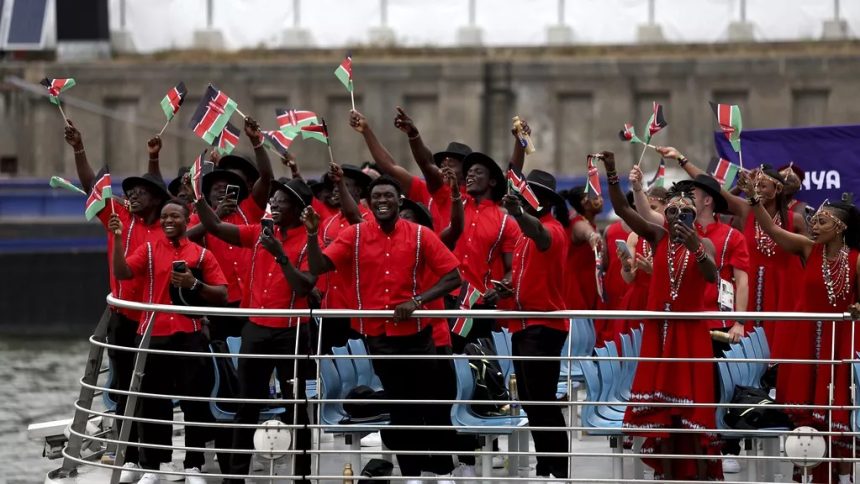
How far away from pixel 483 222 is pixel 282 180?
152 cm

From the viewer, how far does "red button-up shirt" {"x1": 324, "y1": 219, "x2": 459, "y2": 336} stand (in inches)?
408

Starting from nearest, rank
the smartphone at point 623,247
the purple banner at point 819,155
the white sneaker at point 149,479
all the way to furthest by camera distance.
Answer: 1. the white sneaker at point 149,479
2. the smartphone at point 623,247
3. the purple banner at point 819,155

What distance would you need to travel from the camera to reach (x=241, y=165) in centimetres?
1277

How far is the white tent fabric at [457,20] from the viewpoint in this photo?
3731 centimetres

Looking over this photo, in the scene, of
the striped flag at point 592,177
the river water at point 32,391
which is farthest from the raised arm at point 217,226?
the river water at point 32,391

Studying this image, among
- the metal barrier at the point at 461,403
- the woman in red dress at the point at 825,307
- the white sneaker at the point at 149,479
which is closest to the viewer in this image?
the metal barrier at the point at 461,403

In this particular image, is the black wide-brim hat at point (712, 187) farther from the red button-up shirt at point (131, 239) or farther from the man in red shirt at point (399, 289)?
the red button-up shirt at point (131, 239)

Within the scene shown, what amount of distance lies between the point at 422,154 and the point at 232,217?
140cm

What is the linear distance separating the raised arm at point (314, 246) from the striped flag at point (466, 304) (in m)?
0.87

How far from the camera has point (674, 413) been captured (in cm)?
988

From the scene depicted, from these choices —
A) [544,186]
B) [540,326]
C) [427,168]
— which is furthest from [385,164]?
[540,326]

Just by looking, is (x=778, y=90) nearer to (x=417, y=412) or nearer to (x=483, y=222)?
(x=483, y=222)

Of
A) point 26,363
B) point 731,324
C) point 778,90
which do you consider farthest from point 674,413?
point 778,90

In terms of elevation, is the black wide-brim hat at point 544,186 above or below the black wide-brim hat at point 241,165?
below
